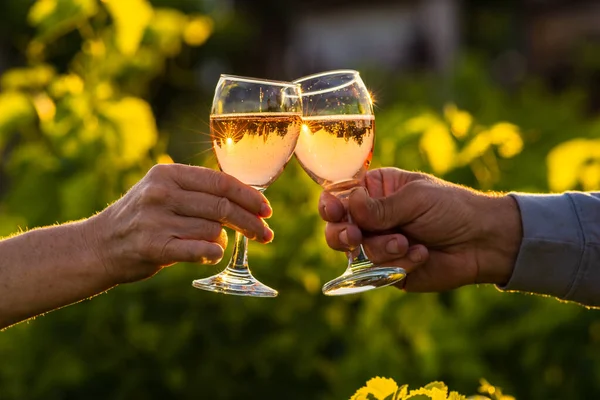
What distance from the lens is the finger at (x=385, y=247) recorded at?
3230 millimetres

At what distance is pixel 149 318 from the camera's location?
194 inches

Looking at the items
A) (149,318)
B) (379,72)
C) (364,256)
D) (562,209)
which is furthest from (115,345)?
(379,72)

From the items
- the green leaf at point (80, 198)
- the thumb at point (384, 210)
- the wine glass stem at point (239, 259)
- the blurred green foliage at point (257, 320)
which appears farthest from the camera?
the green leaf at point (80, 198)

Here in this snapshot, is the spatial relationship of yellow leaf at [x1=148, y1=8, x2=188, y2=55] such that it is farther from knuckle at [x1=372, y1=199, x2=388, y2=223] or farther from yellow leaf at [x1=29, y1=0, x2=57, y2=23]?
knuckle at [x1=372, y1=199, x2=388, y2=223]

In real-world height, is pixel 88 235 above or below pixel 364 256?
above

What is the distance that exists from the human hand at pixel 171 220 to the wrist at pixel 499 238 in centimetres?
90

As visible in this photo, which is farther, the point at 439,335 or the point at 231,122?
the point at 439,335

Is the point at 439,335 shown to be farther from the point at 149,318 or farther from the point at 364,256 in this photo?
the point at 364,256

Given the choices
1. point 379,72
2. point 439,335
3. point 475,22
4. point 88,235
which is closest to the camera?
point 88,235

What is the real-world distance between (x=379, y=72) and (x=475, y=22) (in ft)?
60.8

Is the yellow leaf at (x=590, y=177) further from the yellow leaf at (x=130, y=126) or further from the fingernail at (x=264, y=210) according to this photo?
the fingernail at (x=264, y=210)

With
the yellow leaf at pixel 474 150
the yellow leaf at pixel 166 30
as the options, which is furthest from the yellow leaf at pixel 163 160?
the yellow leaf at pixel 474 150

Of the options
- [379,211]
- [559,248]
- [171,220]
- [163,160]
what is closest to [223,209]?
[171,220]

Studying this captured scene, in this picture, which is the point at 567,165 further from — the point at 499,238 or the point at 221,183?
the point at 221,183
